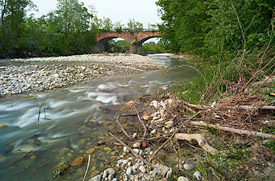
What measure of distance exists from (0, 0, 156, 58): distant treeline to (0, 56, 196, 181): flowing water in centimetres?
2349

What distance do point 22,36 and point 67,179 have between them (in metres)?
33.4

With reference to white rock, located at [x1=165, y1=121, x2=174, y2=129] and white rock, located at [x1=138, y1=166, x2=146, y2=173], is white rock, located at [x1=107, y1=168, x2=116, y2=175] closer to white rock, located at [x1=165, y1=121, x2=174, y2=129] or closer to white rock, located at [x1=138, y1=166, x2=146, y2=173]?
white rock, located at [x1=138, y1=166, x2=146, y2=173]

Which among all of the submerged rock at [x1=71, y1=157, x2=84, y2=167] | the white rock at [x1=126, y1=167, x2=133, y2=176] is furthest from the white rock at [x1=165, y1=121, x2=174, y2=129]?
the submerged rock at [x1=71, y1=157, x2=84, y2=167]

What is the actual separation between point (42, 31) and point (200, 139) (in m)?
34.8

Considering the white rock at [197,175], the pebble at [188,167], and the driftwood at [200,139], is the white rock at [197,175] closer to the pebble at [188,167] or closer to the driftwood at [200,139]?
the pebble at [188,167]

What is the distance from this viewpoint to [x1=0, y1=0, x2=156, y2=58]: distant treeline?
81.1 ft

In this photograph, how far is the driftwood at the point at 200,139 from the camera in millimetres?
2090

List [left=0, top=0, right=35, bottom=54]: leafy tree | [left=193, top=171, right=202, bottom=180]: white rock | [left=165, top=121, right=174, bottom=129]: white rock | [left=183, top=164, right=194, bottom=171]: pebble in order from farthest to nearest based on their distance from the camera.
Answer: [left=0, top=0, right=35, bottom=54]: leafy tree, [left=165, top=121, right=174, bottom=129]: white rock, [left=183, top=164, right=194, bottom=171]: pebble, [left=193, top=171, right=202, bottom=180]: white rock

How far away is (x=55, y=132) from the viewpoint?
10.9ft

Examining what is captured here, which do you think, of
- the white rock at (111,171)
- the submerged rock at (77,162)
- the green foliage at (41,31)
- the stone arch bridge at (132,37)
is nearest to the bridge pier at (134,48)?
the stone arch bridge at (132,37)

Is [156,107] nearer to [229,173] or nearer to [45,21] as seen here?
[229,173]

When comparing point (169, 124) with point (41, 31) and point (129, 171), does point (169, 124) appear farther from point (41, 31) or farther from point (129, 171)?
point (41, 31)

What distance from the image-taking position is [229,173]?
1.69 m

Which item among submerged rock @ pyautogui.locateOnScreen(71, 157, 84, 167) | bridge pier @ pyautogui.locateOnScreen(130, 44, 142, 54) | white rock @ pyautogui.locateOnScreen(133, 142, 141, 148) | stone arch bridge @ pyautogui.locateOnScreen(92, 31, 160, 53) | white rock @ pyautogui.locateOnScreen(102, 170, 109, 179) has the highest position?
stone arch bridge @ pyautogui.locateOnScreen(92, 31, 160, 53)
